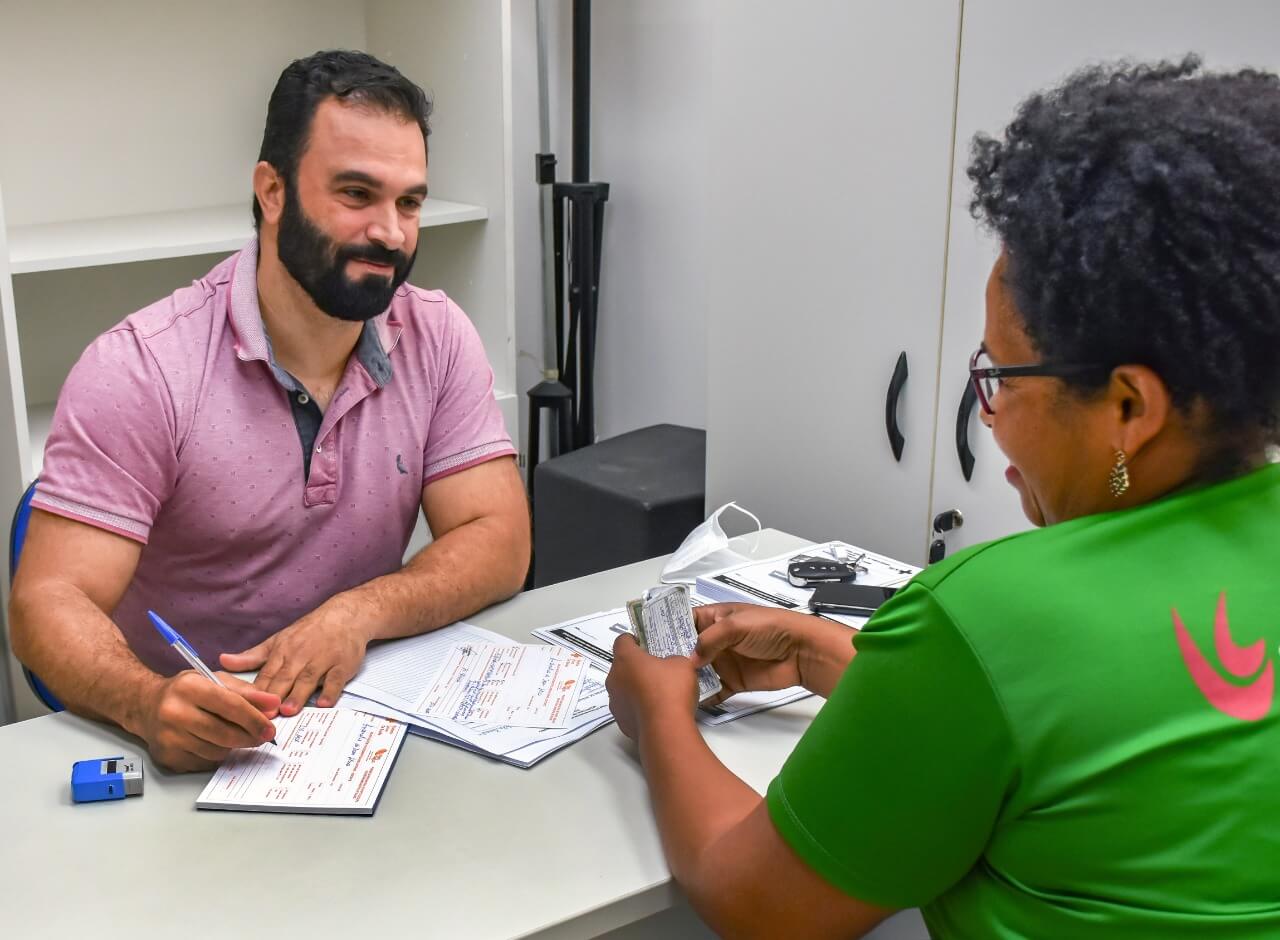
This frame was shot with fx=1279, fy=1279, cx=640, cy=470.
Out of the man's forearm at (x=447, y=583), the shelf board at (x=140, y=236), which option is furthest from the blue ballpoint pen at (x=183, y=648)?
the shelf board at (x=140, y=236)

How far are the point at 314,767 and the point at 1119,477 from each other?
810 mm

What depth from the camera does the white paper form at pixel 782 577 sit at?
1727 millimetres

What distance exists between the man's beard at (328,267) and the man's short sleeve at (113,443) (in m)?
0.24

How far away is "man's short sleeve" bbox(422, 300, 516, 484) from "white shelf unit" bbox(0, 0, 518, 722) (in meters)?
0.74

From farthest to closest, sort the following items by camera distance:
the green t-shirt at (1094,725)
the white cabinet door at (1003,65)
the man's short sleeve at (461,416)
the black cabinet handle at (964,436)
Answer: the black cabinet handle at (964,436) → the man's short sleeve at (461,416) → the white cabinet door at (1003,65) → the green t-shirt at (1094,725)

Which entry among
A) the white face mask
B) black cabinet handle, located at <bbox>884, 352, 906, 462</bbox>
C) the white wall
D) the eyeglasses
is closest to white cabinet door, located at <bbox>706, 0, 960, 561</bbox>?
black cabinet handle, located at <bbox>884, 352, 906, 462</bbox>

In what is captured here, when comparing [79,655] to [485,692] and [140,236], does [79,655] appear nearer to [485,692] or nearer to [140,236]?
[485,692]

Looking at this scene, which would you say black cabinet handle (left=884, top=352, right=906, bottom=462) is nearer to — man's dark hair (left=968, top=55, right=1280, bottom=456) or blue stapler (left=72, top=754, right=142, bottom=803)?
man's dark hair (left=968, top=55, right=1280, bottom=456)

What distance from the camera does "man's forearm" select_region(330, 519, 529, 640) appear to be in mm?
1560

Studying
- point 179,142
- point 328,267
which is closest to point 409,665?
point 328,267

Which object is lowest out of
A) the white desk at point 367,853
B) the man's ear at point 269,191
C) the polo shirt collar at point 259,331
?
→ the white desk at point 367,853

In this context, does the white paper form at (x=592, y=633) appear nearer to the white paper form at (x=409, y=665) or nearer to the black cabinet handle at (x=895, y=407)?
the white paper form at (x=409, y=665)

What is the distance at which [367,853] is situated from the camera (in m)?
1.15

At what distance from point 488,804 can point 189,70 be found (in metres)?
2.08
